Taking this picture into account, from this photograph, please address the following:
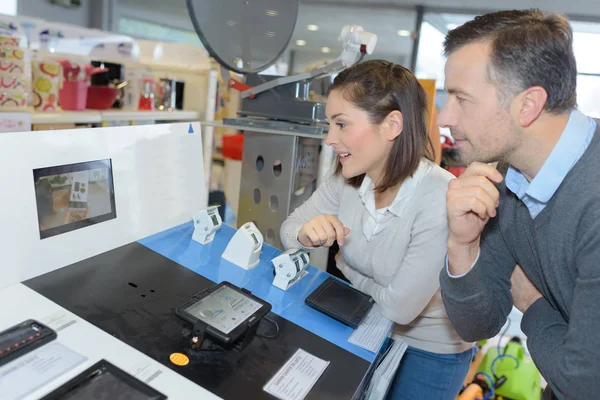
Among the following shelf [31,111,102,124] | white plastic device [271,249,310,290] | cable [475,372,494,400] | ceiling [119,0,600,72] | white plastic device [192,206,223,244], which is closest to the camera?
white plastic device [271,249,310,290]

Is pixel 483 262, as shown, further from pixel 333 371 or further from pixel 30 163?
pixel 30 163

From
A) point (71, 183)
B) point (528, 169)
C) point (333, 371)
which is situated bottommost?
point (333, 371)

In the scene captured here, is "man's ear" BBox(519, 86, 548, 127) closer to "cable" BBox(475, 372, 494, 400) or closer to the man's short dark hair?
the man's short dark hair

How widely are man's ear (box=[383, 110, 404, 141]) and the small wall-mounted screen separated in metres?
0.72

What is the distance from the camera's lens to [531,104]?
858 millimetres

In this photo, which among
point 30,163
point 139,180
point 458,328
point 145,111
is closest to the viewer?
point 30,163

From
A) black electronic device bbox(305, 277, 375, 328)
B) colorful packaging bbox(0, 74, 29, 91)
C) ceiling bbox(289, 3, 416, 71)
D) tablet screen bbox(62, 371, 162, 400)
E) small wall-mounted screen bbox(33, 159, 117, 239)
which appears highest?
ceiling bbox(289, 3, 416, 71)

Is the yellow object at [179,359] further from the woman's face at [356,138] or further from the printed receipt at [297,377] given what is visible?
the woman's face at [356,138]

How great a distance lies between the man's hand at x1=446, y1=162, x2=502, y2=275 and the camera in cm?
87

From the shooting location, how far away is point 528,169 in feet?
2.95

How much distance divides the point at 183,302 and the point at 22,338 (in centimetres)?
29

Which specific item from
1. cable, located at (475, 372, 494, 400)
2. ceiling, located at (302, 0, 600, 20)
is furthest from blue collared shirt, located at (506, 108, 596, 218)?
ceiling, located at (302, 0, 600, 20)

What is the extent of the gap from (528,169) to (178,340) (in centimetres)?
73

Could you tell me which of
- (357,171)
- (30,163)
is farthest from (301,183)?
(30,163)
